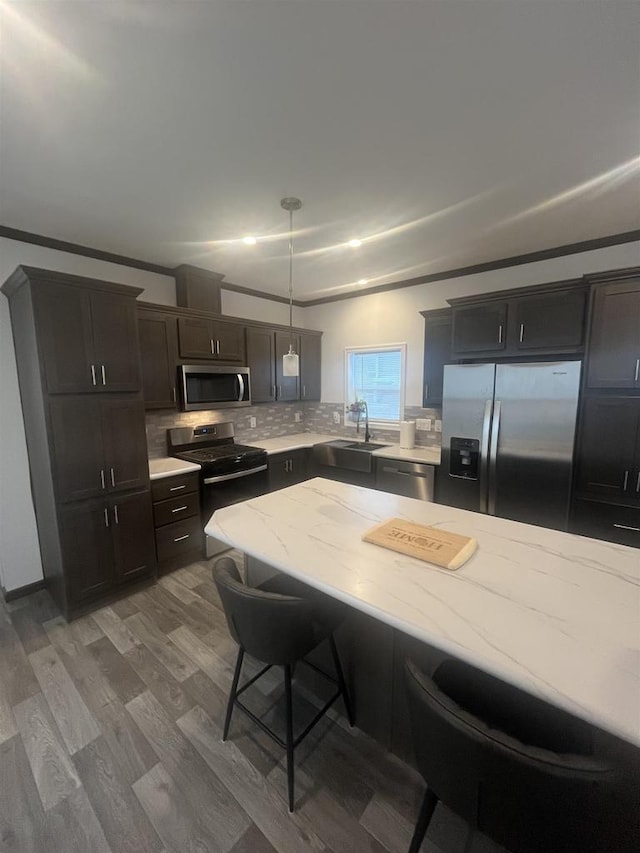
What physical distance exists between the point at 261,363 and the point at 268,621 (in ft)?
10.3

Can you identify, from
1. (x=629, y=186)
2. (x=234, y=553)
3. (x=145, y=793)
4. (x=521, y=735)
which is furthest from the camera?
(x=234, y=553)

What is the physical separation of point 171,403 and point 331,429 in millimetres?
2261

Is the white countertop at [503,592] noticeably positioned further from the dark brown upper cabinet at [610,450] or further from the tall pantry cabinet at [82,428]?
the dark brown upper cabinet at [610,450]

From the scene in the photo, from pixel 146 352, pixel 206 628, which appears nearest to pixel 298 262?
pixel 146 352

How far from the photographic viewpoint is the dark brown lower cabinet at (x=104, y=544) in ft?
7.89

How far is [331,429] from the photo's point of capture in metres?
4.84

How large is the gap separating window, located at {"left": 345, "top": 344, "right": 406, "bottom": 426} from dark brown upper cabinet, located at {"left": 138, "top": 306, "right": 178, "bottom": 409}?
223 cm

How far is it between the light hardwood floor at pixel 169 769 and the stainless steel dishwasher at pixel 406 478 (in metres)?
2.08

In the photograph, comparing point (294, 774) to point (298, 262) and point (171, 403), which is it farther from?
point (298, 262)

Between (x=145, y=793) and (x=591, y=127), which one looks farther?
(x=591, y=127)

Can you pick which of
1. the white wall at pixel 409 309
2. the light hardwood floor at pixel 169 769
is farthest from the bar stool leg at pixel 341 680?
the white wall at pixel 409 309

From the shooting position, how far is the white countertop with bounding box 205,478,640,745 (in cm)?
83

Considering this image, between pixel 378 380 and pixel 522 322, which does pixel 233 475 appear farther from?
pixel 522 322

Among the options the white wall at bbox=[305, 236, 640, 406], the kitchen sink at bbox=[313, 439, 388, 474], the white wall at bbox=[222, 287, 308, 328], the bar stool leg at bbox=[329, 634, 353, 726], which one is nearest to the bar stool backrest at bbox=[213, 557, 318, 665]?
the bar stool leg at bbox=[329, 634, 353, 726]
